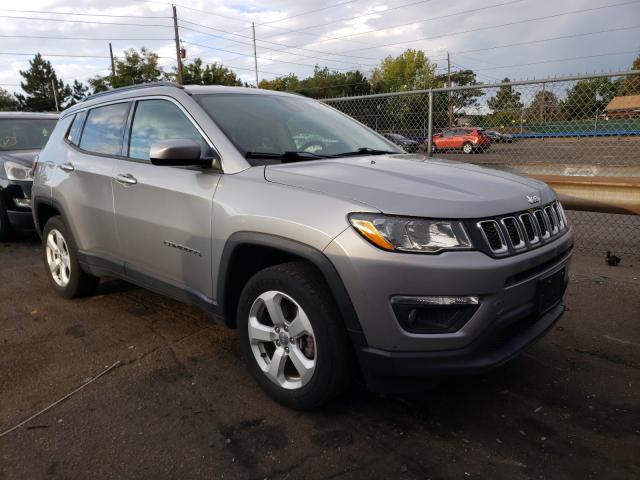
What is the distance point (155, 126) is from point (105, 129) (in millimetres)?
736

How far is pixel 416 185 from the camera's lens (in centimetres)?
247

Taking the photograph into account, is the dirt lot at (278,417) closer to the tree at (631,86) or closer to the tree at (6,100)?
→ the tree at (631,86)

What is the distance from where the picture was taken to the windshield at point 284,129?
3035 millimetres

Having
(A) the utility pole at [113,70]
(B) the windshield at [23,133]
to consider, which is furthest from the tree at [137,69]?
(B) the windshield at [23,133]

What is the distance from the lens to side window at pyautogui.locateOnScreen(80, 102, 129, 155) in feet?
12.2

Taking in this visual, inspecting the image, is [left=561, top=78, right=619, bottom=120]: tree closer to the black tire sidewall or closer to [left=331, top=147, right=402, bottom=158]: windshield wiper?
[left=331, top=147, right=402, bottom=158]: windshield wiper

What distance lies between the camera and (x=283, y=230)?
2.44 metres

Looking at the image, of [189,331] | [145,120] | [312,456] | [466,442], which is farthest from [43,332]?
[466,442]

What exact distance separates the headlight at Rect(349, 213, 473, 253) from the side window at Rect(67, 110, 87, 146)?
3.08m

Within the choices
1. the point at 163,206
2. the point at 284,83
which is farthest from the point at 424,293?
the point at 284,83

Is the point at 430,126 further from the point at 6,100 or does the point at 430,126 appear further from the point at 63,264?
the point at 6,100

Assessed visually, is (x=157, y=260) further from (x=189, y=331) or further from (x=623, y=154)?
(x=623, y=154)

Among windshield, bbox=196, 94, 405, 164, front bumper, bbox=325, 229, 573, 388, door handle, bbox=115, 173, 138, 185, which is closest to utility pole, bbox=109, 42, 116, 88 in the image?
door handle, bbox=115, 173, 138, 185

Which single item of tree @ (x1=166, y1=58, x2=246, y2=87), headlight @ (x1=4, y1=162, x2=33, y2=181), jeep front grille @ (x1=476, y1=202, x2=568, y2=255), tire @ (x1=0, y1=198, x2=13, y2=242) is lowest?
tire @ (x1=0, y1=198, x2=13, y2=242)
